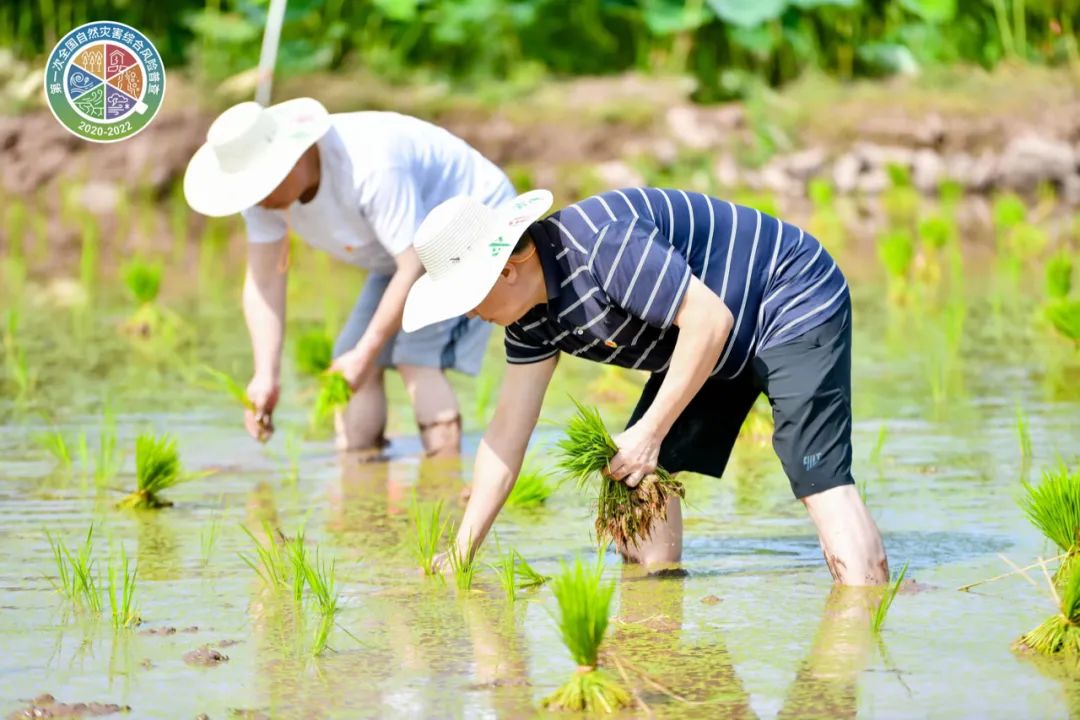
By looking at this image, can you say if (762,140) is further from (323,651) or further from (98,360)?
(323,651)

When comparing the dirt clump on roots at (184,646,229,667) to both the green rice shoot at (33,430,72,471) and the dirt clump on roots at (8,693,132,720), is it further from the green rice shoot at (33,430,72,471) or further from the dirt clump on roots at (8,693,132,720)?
the green rice shoot at (33,430,72,471)

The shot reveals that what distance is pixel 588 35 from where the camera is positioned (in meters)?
14.6

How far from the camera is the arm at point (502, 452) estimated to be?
11.8 ft

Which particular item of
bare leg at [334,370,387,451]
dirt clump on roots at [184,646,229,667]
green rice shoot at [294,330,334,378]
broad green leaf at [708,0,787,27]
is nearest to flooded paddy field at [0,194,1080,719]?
dirt clump on roots at [184,646,229,667]

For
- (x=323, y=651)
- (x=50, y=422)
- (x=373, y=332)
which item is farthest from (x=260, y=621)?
(x=50, y=422)

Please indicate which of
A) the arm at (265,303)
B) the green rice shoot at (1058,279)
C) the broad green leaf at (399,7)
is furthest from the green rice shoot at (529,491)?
the broad green leaf at (399,7)

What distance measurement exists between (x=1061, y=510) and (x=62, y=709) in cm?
192

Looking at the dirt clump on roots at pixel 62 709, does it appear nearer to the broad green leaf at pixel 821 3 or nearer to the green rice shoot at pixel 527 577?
the green rice shoot at pixel 527 577

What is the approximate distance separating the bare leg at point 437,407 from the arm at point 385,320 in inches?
17.8

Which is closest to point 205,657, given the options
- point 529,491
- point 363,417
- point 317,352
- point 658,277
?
point 658,277

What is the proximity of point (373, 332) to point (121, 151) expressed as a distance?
Result: 9.69m

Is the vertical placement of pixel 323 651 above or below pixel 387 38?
above

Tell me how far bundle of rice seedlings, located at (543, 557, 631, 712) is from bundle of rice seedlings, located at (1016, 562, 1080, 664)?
2.44ft

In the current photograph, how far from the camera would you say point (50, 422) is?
5.63 metres
